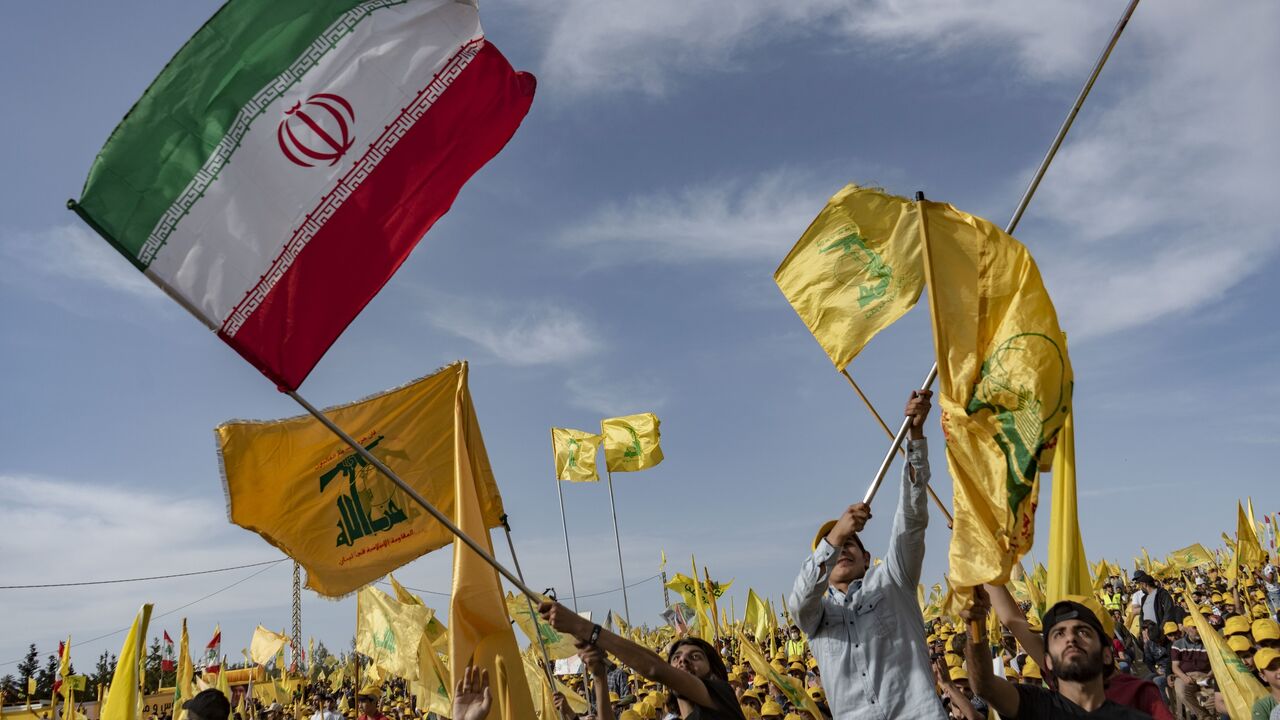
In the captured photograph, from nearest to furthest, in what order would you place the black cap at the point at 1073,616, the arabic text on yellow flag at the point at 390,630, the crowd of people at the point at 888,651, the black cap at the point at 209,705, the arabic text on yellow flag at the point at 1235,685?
the crowd of people at the point at 888,651, the black cap at the point at 1073,616, the black cap at the point at 209,705, the arabic text on yellow flag at the point at 1235,685, the arabic text on yellow flag at the point at 390,630

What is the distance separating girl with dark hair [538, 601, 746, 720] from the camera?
3826 millimetres

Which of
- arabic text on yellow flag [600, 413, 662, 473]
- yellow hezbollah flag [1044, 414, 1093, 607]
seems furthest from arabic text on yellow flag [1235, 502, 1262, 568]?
yellow hezbollah flag [1044, 414, 1093, 607]

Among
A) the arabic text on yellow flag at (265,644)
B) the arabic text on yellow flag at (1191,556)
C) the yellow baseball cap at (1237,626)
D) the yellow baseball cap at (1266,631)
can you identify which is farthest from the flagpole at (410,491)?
the arabic text on yellow flag at (1191,556)

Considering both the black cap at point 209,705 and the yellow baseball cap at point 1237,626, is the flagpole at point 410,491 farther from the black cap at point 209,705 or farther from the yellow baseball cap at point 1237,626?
the yellow baseball cap at point 1237,626

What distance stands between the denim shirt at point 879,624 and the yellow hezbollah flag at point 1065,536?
1.61 meters

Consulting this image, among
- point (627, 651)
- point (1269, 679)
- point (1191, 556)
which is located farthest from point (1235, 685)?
point (1191, 556)

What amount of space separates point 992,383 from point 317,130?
11.5ft

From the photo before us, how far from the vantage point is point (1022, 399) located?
4.05 m

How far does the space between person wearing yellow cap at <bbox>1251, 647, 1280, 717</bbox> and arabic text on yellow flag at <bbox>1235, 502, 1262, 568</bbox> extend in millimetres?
16876

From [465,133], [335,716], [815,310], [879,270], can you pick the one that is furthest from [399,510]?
[335,716]

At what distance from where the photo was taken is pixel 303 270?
4562mm

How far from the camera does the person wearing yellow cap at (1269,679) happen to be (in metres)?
6.33

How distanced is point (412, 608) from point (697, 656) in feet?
19.2

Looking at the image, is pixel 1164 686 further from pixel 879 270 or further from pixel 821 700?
pixel 879 270
